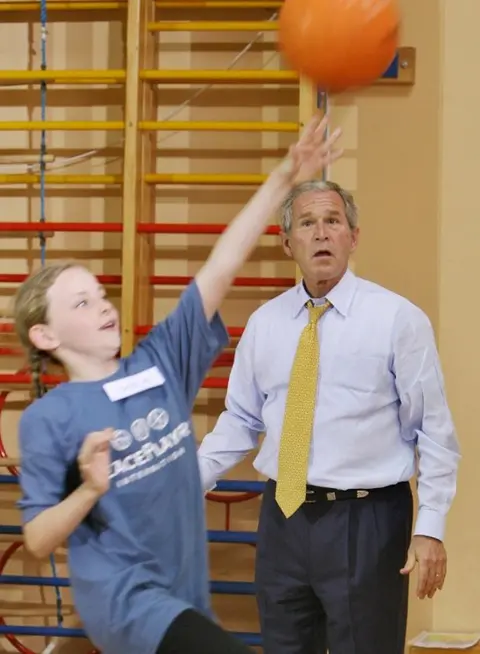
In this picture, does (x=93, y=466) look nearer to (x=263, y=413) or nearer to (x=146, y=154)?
(x=263, y=413)

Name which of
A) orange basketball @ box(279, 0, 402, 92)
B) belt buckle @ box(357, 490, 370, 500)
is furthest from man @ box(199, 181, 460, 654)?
orange basketball @ box(279, 0, 402, 92)

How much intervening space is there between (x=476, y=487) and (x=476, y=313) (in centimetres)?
58

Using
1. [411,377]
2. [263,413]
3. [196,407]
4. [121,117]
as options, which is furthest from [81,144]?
[411,377]

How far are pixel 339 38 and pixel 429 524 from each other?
1110mm

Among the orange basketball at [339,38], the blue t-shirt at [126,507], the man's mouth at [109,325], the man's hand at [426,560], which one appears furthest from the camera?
the man's hand at [426,560]

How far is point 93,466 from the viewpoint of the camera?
157cm

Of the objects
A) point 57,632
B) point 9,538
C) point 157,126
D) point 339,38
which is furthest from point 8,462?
point 339,38

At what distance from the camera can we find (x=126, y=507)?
1.70 m

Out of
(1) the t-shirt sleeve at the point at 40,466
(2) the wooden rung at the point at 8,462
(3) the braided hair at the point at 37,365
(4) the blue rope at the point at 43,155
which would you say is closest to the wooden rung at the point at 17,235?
(4) the blue rope at the point at 43,155

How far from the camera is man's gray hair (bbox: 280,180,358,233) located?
2.51 m

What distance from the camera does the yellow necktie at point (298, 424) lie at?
2311 mm

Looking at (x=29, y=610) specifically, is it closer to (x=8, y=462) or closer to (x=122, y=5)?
(x=8, y=462)

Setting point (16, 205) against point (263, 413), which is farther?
point (16, 205)

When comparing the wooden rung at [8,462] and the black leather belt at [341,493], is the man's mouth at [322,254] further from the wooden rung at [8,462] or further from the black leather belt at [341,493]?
the wooden rung at [8,462]
